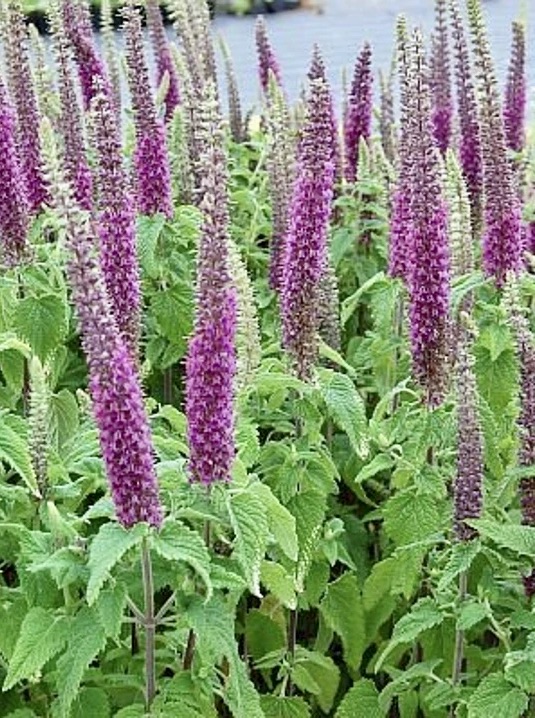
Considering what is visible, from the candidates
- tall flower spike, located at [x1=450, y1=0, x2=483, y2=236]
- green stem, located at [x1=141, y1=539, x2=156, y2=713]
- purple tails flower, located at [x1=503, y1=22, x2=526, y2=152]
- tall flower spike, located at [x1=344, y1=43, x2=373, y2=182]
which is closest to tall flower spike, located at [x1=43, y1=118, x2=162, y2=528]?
green stem, located at [x1=141, y1=539, x2=156, y2=713]

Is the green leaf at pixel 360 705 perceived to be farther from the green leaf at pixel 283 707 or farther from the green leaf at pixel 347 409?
the green leaf at pixel 347 409

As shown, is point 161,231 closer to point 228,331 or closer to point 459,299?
point 459,299

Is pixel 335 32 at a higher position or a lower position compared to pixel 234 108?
lower

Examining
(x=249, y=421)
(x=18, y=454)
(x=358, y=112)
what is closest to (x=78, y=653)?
(x=18, y=454)

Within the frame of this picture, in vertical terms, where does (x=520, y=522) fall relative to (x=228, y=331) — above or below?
below

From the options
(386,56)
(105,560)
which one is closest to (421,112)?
(105,560)

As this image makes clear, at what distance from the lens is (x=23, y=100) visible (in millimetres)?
3961

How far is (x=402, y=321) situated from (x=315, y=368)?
0.76 metres

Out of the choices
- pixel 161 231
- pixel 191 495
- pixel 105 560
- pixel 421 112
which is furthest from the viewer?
pixel 161 231

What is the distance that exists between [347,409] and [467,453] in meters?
0.40

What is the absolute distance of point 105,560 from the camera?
246 cm

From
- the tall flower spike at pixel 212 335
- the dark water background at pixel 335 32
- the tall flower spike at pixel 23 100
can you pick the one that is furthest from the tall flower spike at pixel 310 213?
the dark water background at pixel 335 32

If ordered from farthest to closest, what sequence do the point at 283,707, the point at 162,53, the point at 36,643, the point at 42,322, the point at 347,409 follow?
the point at 162,53 < the point at 283,707 < the point at 42,322 < the point at 347,409 < the point at 36,643

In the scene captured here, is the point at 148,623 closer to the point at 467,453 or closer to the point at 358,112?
the point at 467,453
